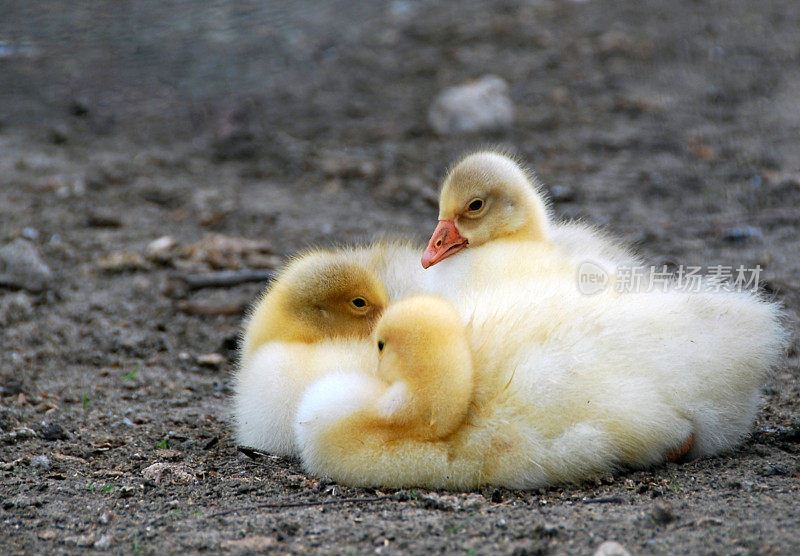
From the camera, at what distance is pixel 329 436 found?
320 centimetres

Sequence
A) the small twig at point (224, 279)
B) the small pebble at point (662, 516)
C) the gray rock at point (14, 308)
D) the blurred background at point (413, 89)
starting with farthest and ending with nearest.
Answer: the blurred background at point (413, 89)
the small twig at point (224, 279)
the gray rock at point (14, 308)
the small pebble at point (662, 516)

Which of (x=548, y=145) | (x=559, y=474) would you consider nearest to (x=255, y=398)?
(x=559, y=474)

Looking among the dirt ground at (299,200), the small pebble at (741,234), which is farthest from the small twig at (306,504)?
the small pebble at (741,234)

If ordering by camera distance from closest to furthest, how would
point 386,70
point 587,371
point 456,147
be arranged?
point 587,371, point 456,147, point 386,70

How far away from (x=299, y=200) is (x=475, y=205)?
296cm

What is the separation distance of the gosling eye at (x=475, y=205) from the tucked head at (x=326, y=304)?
638 mm

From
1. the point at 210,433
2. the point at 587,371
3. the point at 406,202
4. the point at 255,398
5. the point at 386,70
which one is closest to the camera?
the point at 587,371

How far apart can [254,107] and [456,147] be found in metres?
2.11

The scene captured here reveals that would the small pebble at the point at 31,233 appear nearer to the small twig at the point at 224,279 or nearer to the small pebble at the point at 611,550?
the small twig at the point at 224,279

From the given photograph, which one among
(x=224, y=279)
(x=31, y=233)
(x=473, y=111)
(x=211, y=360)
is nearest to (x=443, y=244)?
(x=211, y=360)

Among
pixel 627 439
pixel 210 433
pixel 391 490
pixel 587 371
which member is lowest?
pixel 210 433

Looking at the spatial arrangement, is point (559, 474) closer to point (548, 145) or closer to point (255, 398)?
point (255, 398)

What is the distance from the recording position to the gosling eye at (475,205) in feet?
13.8

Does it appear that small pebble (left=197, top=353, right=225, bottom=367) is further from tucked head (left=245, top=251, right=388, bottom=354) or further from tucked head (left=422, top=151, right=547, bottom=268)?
tucked head (left=422, top=151, right=547, bottom=268)
